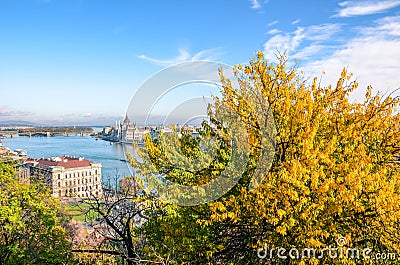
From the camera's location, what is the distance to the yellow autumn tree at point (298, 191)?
4.35 m

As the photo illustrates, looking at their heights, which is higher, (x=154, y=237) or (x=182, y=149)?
(x=182, y=149)

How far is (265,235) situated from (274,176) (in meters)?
0.89

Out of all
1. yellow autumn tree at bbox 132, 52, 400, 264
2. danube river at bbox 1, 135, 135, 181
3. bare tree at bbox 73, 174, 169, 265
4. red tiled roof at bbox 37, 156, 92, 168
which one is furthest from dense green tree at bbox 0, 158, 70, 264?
red tiled roof at bbox 37, 156, 92, 168

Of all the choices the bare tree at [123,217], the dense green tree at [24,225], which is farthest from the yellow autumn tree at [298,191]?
the dense green tree at [24,225]

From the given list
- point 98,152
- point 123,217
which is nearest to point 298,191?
point 123,217

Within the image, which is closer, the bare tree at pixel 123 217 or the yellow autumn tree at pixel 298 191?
the yellow autumn tree at pixel 298 191

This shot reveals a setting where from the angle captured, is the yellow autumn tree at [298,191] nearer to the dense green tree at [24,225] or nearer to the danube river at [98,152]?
the danube river at [98,152]

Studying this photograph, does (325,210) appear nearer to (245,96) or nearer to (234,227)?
(234,227)

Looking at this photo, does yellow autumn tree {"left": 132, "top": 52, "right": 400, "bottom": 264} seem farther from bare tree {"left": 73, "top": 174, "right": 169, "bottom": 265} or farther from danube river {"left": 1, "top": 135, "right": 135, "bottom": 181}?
danube river {"left": 1, "top": 135, "right": 135, "bottom": 181}

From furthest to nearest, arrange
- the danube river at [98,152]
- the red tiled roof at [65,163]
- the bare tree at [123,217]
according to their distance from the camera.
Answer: the red tiled roof at [65,163] < the danube river at [98,152] < the bare tree at [123,217]

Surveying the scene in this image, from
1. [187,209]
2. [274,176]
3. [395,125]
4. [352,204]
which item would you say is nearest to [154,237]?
[187,209]

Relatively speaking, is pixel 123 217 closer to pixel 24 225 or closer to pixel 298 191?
pixel 298 191

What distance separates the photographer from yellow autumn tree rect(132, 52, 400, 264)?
435cm

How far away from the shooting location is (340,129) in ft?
17.9
